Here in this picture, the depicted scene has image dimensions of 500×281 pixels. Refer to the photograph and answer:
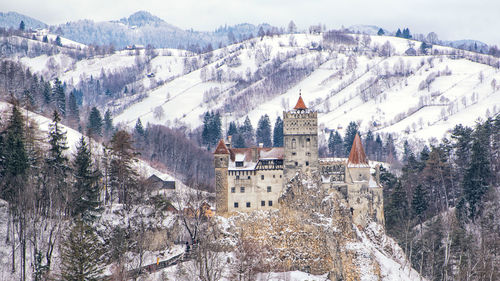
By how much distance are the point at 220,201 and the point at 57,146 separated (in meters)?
18.8

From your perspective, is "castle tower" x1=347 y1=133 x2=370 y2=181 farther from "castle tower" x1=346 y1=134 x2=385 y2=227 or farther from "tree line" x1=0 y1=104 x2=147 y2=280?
"tree line" x1=0 y1=104 x2=147 y2=280

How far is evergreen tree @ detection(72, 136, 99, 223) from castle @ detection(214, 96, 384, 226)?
14286mm

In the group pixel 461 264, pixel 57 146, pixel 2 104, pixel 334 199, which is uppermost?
pixel 2 104

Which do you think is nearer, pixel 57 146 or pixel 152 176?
pixel 57 146

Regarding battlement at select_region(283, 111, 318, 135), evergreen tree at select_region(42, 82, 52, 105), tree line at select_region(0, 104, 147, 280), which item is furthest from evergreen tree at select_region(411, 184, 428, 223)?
evergreen tree at select_region(42, 82, 52, 105)

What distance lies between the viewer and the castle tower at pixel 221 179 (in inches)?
2931

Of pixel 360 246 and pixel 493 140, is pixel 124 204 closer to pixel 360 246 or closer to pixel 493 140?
pixel 360 246

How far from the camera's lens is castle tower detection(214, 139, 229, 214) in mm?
74438

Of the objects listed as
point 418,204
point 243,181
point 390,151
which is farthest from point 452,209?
point 390,151

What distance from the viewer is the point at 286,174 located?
74.8 metres

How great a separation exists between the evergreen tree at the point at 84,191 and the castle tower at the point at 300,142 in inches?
840

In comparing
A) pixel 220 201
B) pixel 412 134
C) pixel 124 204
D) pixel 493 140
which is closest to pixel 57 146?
pixel 124 204

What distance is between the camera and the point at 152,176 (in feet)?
300

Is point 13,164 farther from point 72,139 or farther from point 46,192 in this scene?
point 72,139
